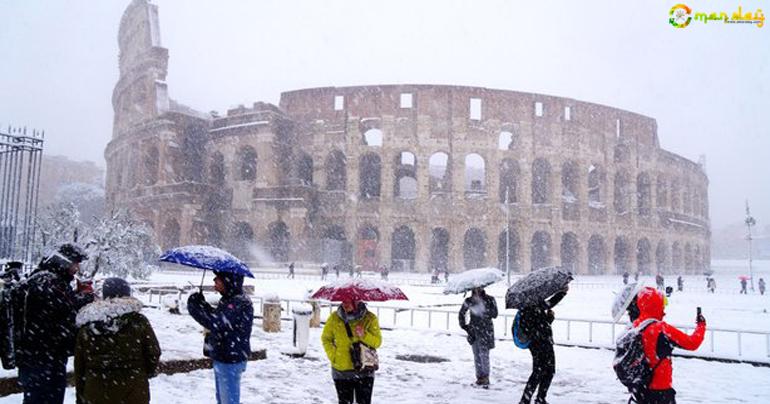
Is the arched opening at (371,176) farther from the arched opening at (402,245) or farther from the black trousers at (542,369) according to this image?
the black trousers at (542,369)

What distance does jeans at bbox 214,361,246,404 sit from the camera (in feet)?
13.4

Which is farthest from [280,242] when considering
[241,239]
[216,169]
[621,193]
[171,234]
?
[621,193]

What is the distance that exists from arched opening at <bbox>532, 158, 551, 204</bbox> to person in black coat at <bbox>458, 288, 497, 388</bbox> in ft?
109

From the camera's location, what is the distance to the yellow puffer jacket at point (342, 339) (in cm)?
421

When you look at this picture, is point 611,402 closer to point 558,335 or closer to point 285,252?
point 558,335

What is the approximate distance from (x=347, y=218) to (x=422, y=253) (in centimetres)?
519

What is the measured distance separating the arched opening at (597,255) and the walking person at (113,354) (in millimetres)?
39206

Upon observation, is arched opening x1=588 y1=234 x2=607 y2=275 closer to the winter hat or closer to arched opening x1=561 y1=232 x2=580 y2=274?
arched opening x1=561 y1=232 x2=580 y2=274

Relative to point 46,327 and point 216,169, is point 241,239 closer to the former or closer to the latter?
point 216,169

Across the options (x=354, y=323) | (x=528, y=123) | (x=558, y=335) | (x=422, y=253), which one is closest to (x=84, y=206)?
(x=422, y=253)

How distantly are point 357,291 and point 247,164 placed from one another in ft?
120

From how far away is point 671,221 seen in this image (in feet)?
141

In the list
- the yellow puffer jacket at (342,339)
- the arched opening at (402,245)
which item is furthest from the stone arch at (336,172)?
the yellow puffer jacket at (342,339)

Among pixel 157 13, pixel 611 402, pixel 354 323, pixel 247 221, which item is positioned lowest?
pixel 611 402
